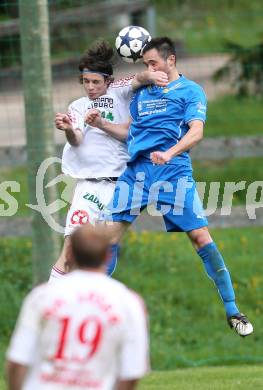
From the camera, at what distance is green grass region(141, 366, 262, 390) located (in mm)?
8594

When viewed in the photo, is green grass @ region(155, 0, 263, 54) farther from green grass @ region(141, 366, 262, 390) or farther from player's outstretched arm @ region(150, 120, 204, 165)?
player's outstretched arm @ region(150, 120, 204, 165)

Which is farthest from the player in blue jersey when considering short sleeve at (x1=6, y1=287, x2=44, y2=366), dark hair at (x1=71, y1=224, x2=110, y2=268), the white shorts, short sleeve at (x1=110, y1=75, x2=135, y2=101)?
short sleeve at (x1=6, y1=287, x2=44, y2=366)

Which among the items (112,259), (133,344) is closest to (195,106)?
(112,259)

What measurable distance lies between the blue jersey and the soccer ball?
0.28 metres

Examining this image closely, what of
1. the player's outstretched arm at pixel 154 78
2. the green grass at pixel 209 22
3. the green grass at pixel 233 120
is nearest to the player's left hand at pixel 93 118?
the player's outstretched arm at pixel 154 78

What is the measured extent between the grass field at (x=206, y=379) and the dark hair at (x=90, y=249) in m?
3.49

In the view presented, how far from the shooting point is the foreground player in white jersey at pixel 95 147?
855cm

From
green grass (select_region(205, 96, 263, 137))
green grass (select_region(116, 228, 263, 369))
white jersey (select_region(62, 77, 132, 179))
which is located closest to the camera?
white jersey (select_region(62, 77, 132, 179))

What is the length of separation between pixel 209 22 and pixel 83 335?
584 inches

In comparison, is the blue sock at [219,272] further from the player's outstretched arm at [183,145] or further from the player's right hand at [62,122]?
the player's right hand at [62,122]

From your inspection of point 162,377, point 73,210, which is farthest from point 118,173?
point 162,377

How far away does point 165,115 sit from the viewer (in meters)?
8.26

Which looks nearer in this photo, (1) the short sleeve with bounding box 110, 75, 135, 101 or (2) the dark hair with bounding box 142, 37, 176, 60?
(2) the dark hair with bounding box 142, 37, 176, 60

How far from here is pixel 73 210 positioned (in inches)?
A: 340
